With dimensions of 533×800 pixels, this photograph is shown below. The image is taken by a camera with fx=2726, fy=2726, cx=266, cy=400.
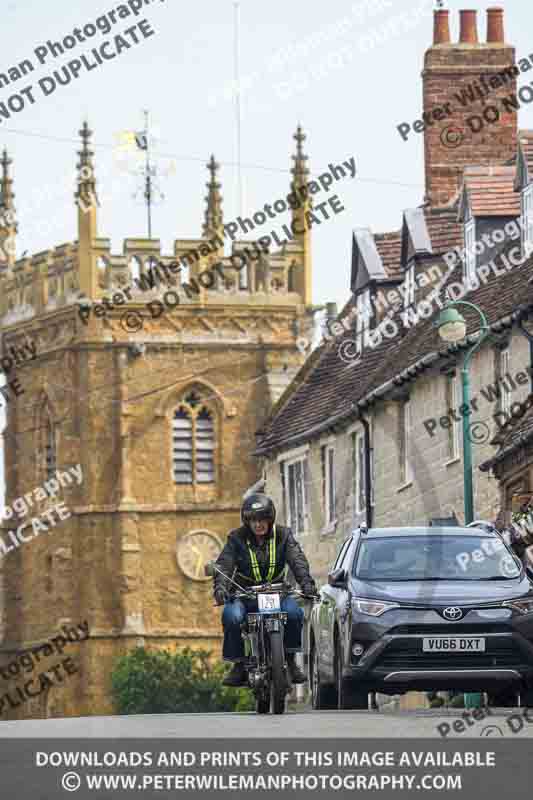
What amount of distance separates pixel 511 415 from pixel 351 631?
15.6 meters

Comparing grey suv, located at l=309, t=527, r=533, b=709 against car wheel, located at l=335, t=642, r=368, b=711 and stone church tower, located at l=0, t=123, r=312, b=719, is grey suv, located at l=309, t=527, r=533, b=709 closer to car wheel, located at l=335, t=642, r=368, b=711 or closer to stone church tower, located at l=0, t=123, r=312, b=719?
car wheel, located at l=335, t=642, r=368, b=711

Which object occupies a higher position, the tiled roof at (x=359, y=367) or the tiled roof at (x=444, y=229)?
the tiled roof at (x=444, y=229)

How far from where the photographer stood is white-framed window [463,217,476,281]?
43375 mm

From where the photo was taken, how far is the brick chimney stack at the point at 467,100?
49.1m

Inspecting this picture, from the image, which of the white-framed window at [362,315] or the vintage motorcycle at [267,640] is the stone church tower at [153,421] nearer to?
the white-framed window at [362,315]

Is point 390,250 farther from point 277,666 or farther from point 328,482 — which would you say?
point 277,666

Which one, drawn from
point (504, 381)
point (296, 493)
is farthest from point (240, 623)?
point (296, 493)

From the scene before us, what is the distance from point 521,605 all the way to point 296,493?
33.8m

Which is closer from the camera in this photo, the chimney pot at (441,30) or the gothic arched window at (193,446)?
the chimney pot at (441,30)

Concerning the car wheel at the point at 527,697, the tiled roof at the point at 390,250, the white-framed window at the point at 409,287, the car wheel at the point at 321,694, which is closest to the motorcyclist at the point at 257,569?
the car wheel at the point at 527,697

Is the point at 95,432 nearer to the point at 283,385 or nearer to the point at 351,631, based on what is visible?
the point at 283,385

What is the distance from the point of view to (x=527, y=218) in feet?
132

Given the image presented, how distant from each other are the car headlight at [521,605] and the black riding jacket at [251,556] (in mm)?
1647

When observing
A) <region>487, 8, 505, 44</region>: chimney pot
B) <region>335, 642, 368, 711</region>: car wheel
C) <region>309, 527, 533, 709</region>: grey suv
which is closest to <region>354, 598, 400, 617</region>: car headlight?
<region>309, 527, 533, 709</region>: grey suv
